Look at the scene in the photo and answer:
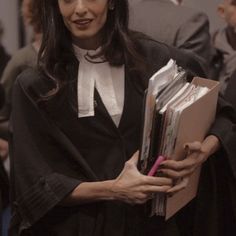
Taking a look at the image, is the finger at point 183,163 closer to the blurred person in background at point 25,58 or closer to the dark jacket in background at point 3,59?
the blurred person in background at point 25,58

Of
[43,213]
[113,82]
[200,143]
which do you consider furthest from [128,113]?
[43,213]

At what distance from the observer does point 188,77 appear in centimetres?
158

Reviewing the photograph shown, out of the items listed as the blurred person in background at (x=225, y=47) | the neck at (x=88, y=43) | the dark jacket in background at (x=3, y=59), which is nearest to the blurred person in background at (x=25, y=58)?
the dark jacket in background at (x=3, y=59)

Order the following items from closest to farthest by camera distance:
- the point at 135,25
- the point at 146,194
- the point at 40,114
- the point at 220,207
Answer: the point at 146,194 → the point at 40,114 → the point at 220,207 → the point at 135,25

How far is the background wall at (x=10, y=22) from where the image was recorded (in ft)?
12.4

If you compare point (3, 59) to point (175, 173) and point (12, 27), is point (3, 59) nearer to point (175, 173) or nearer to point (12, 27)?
point (12, 27)

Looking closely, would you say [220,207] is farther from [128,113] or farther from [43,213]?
[43,213]

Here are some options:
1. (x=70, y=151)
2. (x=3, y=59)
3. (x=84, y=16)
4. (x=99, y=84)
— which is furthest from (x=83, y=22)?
(x=3, y=59)

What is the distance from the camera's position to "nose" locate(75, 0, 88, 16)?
1.46m

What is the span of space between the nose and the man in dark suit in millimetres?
552

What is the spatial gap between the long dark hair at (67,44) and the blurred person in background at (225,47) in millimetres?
704

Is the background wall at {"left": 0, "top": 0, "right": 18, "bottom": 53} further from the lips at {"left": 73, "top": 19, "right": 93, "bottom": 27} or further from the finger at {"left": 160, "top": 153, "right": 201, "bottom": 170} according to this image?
the finger at {"left": 160, "top": 153, "right": 201, "bottom": 170}

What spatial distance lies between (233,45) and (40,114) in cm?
108

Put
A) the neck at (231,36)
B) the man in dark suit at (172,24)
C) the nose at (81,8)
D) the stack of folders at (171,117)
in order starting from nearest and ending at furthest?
the stack of folders at (171,117) < the nose at (81,8) < the man in dark suit at (172,24) < the neck at (231,36)
